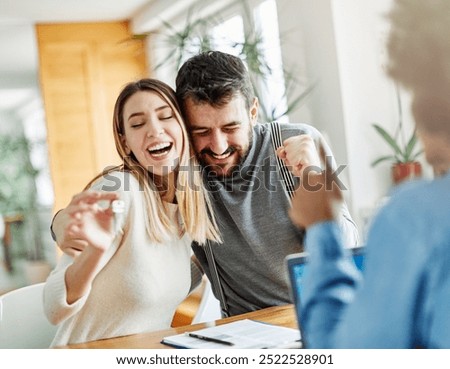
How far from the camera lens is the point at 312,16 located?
1.24 meters

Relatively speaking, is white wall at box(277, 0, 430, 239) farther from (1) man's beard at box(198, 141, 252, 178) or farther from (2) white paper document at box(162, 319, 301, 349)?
(2) white paper document at box(162, 319, 301, 349)

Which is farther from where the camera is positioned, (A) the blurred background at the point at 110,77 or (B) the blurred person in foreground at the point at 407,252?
(A) the blurred background at the point at 110,77

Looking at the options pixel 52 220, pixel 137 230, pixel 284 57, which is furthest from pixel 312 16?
pixel 52 220

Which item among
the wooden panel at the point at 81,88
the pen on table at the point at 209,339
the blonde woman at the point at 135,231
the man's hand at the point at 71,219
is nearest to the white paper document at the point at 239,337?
the pen on table at the point at 209,339

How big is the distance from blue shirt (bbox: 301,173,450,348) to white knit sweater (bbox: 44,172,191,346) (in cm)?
53

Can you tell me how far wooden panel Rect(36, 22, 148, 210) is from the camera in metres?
1.24

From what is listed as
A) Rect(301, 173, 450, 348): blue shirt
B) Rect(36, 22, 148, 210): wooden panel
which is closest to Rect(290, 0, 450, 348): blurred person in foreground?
Rect(301, 173, 450, 348): blue shirt

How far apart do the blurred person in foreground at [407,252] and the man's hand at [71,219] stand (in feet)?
1.41

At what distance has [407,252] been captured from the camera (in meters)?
0.70

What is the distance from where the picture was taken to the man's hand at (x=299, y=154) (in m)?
1.20

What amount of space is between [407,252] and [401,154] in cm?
45

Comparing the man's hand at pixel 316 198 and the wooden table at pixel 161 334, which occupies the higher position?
the man's hand at pixel 316 198

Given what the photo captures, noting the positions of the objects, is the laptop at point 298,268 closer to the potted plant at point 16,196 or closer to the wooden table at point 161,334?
the wooden table at point 161,334

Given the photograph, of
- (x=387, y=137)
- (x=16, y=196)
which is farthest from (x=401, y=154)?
(x=16, y=196)
